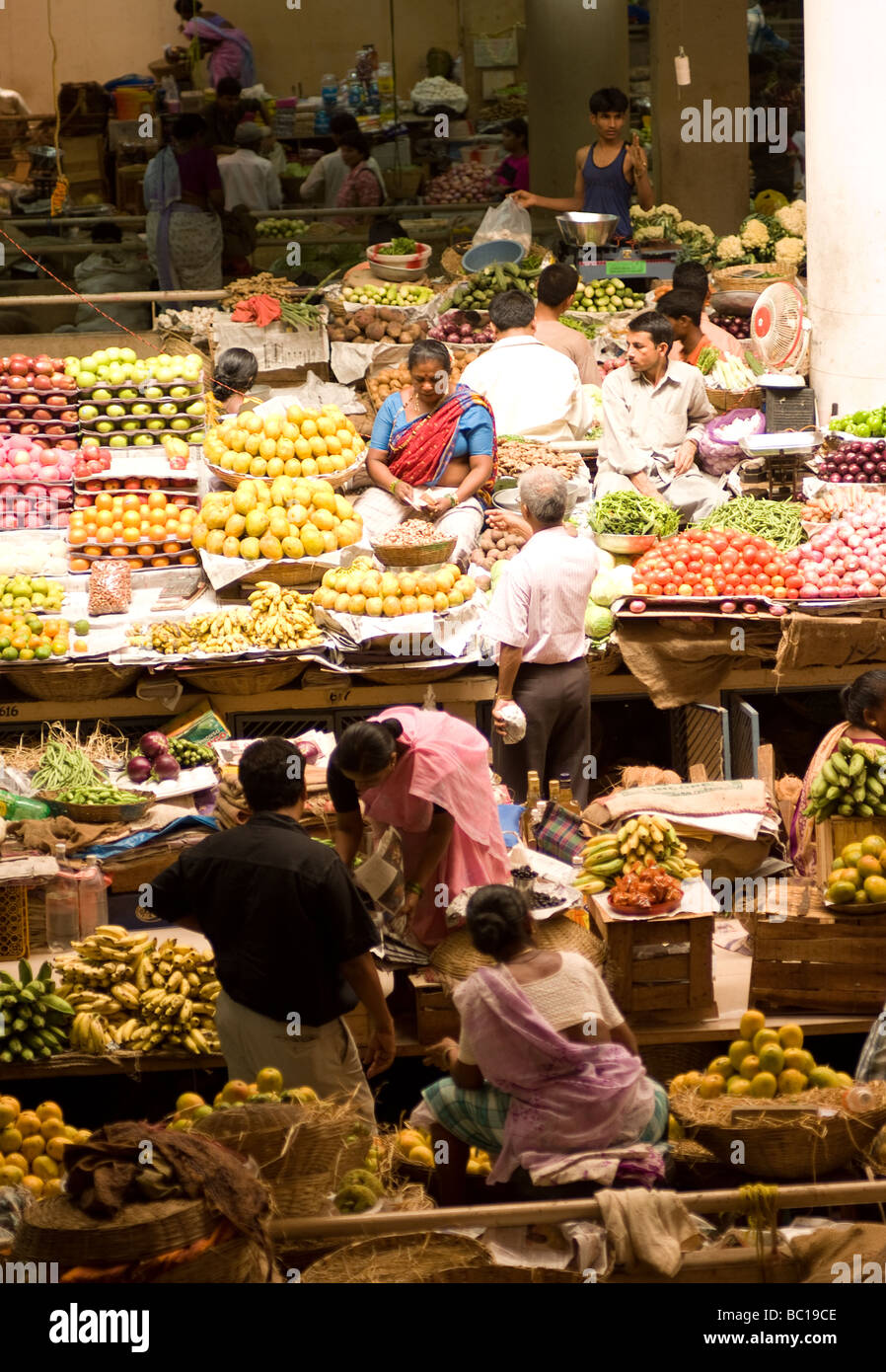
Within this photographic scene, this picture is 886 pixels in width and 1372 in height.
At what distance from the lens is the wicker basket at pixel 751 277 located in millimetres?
11281

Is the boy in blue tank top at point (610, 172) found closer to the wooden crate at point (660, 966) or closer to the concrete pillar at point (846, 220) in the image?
the concrete pillar at point (846, 220)

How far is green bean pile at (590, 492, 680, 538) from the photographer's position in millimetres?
8516

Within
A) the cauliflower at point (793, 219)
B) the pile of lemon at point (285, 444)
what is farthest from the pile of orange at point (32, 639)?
the cauliflower at point (793, 219)

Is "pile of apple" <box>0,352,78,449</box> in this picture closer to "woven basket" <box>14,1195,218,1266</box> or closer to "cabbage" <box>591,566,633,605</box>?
"cabbage" <box>591,566,633,605</box>

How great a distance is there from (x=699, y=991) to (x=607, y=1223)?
5.15 ft

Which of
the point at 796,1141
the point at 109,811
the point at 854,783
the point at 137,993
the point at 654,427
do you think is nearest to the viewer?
the point at 796,1141

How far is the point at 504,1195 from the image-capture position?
15.8 ft

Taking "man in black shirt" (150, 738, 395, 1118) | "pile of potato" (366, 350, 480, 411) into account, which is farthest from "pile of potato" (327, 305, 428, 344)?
"man in black shirt" (150, 738, 395, 1118)

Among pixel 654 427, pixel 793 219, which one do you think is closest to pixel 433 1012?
pixel 654 427

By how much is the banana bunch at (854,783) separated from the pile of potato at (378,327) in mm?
5570

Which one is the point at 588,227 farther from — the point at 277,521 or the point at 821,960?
the point at 821,960

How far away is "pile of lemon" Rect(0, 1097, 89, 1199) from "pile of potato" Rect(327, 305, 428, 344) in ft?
21.9

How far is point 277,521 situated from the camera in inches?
332

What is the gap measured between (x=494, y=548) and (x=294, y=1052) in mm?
4180
